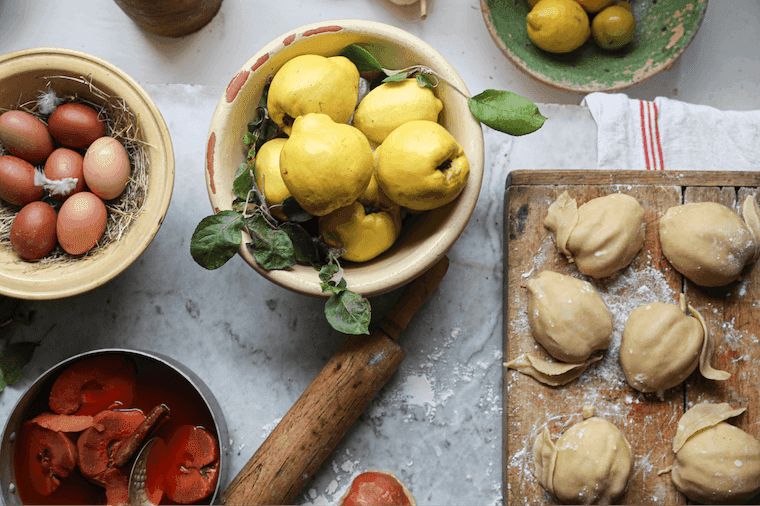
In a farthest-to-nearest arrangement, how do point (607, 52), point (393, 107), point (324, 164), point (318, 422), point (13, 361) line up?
point (607, 52), point (13, 361), point (318, 422), point (393, 107), point (324, 164)

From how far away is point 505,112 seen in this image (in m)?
0.71

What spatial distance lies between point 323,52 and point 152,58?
0.49 metres

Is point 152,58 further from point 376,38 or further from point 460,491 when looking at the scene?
point 460,491

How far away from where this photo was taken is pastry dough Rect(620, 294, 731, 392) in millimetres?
762

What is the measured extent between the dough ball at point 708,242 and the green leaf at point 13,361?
42.4 inches

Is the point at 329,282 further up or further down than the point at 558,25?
further down

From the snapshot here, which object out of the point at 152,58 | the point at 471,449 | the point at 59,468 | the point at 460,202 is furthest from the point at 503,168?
the point at 59,468

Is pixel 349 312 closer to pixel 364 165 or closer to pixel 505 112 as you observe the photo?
pixel 364 165

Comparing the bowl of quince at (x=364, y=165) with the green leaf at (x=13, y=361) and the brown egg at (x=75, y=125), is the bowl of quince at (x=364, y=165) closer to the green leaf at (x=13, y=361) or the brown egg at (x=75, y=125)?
the brown egg at (x=75, y=125)

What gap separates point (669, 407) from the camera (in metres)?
0.80

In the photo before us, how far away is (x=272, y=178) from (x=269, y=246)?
89mm

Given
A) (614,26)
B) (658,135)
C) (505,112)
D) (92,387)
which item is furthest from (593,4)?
(92,387)

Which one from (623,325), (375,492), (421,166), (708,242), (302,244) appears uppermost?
(421,166)

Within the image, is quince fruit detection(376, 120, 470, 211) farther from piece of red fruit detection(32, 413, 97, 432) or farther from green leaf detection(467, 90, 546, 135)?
piece of red fruit detection(32, 413, 97, 432)
